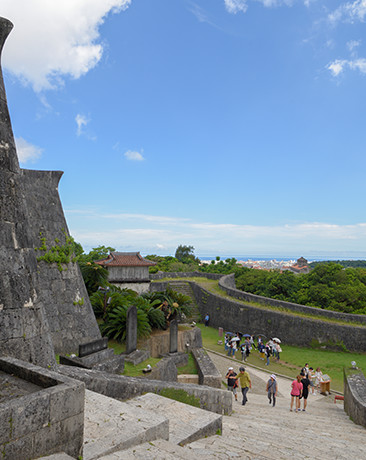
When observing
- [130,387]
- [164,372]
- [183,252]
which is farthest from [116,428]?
[183,252]

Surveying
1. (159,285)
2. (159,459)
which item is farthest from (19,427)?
(159,285)

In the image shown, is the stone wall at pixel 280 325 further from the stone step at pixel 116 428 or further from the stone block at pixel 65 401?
the stone block at pixel 65 401

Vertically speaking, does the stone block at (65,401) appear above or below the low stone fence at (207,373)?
above

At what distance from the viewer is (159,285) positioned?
33.5 m

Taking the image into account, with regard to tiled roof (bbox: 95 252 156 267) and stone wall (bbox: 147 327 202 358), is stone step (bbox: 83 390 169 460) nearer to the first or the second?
stone wall (bbox: 147 327 202 358)

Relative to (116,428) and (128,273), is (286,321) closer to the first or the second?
(128,273)

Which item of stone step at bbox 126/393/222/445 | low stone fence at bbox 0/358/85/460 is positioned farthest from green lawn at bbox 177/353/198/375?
low stone fence at bbox 0/358/85/460

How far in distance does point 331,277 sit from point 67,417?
86.3 ft

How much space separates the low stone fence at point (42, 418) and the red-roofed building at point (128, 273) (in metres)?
24.1

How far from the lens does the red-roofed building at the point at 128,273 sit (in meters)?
26.7

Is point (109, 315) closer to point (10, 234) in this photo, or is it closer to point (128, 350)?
point (128, 350)

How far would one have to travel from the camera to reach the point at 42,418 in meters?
2.49

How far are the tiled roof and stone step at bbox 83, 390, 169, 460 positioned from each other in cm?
2291

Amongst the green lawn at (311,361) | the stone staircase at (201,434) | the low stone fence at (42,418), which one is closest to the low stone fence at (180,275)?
the green lawn at (311,361)
